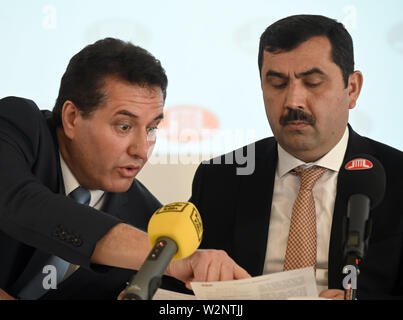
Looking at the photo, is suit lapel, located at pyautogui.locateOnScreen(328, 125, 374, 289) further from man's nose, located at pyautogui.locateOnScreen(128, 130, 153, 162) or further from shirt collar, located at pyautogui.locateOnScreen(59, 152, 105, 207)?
shirt collar, located at pyautogui.locateOnScreen(59, 152, 105, 207)

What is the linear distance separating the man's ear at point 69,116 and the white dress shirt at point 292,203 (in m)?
0.74

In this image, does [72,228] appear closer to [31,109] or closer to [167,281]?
[167,281]

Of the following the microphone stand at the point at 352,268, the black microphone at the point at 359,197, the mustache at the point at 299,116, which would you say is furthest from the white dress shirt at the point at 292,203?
the microphone stand at the point at 352,268

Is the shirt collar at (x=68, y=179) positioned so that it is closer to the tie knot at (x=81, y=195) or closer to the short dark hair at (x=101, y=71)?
the tie knot at (x=81, y=195)

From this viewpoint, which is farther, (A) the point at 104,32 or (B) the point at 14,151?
(A) the point at 104,32

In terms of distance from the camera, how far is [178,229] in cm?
87

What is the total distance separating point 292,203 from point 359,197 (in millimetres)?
808

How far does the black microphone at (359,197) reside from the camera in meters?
0.95

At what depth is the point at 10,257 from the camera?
5.46 feet

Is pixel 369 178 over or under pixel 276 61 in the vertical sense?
under

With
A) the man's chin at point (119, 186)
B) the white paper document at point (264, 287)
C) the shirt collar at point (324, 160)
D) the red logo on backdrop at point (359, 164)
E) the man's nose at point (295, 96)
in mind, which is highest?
the man's nose at point (295, 96)

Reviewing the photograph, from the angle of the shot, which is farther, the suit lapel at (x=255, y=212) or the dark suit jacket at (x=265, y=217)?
the suit lapel at (x=255, y=212)

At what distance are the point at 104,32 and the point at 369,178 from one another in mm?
1680
